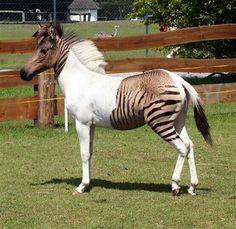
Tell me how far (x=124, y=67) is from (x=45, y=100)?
1767mm

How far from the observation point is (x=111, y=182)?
8.20 m

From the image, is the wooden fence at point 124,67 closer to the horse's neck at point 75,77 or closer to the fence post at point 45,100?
the fence post at point 45,100

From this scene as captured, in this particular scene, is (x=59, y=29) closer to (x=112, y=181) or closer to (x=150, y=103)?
(x=150, y=103)

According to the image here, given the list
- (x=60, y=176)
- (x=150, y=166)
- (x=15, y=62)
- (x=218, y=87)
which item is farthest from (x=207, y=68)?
(x=15, y=62)

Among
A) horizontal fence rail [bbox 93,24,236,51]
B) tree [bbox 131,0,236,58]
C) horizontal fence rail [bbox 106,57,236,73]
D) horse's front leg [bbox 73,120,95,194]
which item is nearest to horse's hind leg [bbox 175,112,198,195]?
horse's front leg [bbox 73,120,95,194]

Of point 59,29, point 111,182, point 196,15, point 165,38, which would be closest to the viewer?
point 59,29

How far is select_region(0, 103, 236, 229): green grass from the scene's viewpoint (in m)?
6.41

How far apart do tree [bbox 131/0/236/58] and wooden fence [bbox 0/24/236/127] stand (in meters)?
4.23

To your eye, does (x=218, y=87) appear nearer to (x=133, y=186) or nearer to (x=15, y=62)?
(x=133, y=186)

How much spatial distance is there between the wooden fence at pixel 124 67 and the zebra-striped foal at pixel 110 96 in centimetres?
387

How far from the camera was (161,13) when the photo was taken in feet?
63.9

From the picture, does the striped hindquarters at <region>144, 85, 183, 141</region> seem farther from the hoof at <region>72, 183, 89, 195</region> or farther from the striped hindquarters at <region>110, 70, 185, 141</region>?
the hoof at <region>72, 183, 89, 195</region>

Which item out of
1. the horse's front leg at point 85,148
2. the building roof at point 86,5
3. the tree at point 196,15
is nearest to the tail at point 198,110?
the horse's front leg at point 85,148

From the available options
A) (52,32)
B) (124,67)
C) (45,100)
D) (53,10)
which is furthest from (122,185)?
(53,10)
